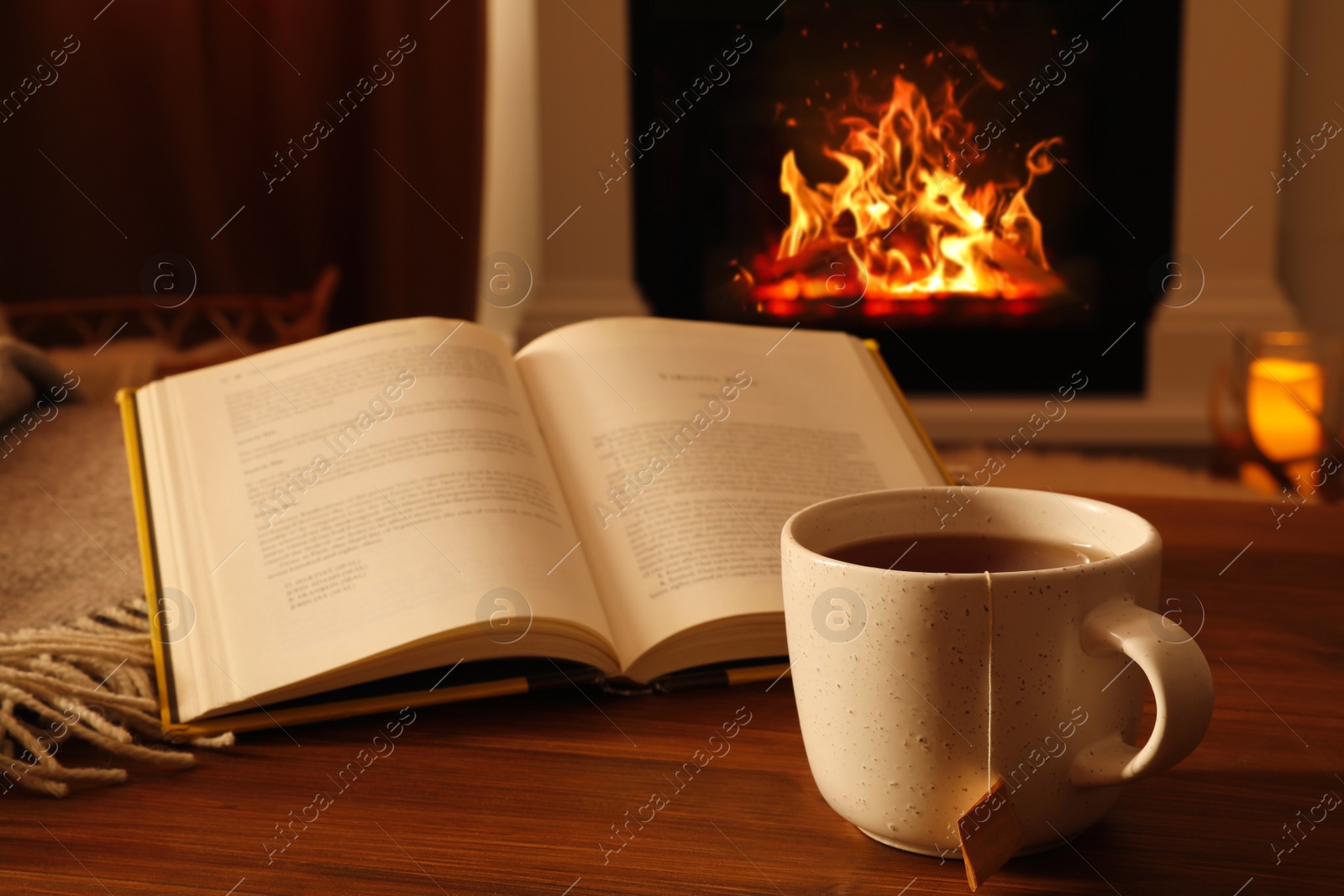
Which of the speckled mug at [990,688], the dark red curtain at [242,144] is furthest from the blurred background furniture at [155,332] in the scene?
the speckled mug at [990,688]

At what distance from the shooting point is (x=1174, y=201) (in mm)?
2293

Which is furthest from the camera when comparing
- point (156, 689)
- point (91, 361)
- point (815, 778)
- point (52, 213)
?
point (52, 213)

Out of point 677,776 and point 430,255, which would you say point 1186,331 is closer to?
point 430,255

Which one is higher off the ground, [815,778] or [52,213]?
[52,213]

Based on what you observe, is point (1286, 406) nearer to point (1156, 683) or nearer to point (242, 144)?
point (1156, 683)

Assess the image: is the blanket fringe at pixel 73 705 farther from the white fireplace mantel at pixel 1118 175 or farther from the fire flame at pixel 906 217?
the white fireplace mantel at pixel 1118 175

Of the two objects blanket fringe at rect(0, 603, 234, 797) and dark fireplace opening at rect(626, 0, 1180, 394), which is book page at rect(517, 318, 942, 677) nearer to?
blanket fringe at rect(0, 603, 234, 797)

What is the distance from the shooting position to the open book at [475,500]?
49cm

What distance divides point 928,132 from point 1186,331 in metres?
0.69

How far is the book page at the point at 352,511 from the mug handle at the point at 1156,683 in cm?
22

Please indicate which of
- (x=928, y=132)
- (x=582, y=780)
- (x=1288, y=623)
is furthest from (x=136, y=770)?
(x=928, y=132)

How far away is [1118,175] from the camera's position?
7.53ft

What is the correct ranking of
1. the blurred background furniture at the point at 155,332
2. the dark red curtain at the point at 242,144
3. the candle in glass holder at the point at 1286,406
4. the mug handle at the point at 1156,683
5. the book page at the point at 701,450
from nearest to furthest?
the mug handle at the point at 1156,683, the book page at the point at 701,450, the blurred background furniture at the point at 155,332, the candle in glass holder at the point at 1286,406, the dark red curtain at the point at 242,144

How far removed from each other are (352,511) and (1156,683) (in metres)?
0.36
